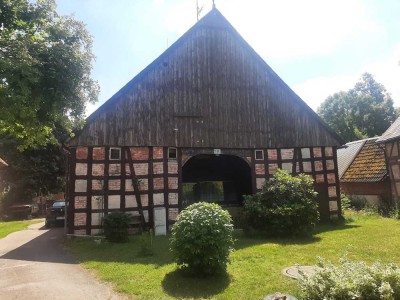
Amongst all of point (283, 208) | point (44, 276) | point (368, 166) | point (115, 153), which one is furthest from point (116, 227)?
point (368, 166)

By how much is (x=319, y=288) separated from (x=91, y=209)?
34.2ft

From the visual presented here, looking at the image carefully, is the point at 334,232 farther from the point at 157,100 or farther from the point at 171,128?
the point at 157,100

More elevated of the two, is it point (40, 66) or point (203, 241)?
point (40, 66)

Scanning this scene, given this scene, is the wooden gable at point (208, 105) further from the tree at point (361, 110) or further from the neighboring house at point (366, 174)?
the tree at point (361, 110)

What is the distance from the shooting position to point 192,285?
23.5 ft

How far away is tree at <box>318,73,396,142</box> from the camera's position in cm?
4197

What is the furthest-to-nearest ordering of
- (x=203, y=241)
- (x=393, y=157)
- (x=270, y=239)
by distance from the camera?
(x=393, y=157) < (x=270, y=239) < (x=203, y=241)

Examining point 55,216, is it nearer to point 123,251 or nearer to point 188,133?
point 188,133

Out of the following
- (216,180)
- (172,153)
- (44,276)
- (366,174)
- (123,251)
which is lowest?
(44,276)

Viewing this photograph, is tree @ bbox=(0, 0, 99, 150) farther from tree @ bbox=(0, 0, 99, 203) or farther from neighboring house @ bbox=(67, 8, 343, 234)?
neighboring house @ bbox=(67, 8, 343, 234)

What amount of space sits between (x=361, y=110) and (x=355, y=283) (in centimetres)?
4344

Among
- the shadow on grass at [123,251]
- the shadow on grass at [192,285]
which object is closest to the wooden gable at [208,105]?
the shadow on grass at [123,251]

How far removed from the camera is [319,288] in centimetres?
508

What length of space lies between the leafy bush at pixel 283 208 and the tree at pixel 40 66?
7877mm
